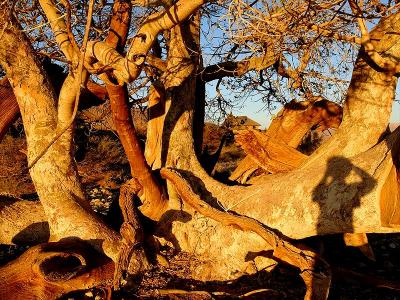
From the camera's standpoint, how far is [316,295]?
4.18m

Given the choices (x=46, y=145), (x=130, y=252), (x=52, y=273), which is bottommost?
(x=52, y=273)

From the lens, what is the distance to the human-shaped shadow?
420 centimetres

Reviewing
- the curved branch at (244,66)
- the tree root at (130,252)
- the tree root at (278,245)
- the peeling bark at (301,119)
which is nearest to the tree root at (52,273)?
the tree root at (130,252)

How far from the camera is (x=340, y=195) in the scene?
434 centimetres

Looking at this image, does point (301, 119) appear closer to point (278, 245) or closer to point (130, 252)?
point (278, 245)

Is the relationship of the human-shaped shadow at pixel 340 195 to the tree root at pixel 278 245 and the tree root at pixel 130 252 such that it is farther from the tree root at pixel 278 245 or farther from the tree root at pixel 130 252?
the tree root at pixel 130 252

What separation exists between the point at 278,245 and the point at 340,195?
2.48 feet

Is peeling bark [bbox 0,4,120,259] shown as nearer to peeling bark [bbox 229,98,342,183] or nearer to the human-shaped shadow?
the human-shaped shadow

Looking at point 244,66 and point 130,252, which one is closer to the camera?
point 130,252

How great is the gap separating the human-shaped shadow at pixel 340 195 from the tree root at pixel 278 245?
0.06m

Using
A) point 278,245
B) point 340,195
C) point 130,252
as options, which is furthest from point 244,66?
point 130,252

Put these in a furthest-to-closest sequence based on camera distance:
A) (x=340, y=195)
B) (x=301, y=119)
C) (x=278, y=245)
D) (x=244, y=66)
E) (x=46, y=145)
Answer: (x=244, y=66) → (x=301, y=119) → (x=46, y=145) → (x=278, y=245) → (x=340, y=195)

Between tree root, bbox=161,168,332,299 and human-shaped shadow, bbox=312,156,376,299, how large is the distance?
0.06 metres

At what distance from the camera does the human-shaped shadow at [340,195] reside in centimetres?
420
